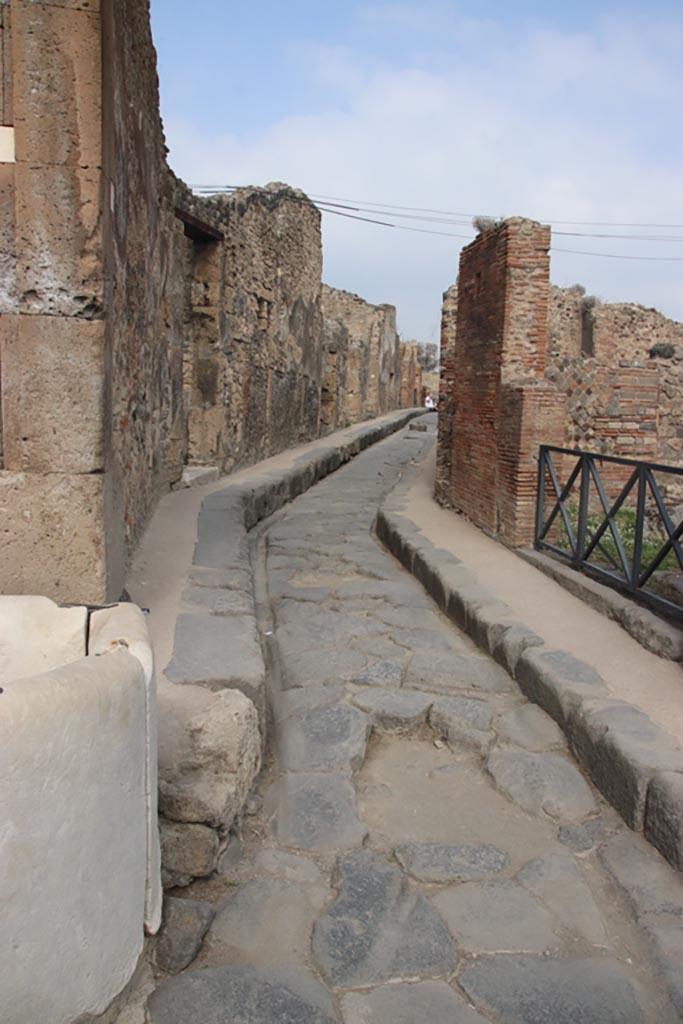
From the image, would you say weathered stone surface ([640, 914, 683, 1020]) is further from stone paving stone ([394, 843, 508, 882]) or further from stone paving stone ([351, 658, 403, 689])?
stone paving stone ([351, 658, 403, 689])

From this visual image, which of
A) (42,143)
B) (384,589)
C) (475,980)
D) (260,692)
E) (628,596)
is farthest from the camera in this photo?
(384,589)

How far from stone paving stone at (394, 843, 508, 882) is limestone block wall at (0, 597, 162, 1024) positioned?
0.87 m

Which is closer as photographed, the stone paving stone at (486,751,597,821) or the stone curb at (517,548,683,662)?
the stone paving stone at (486,751,597,821)

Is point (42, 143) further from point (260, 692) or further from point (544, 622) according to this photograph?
point (544, 622)

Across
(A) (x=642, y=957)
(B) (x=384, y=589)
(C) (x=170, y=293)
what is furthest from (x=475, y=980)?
(C) (x=170, y=293)

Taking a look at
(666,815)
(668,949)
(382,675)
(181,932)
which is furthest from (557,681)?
(181,932)

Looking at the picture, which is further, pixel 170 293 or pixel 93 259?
pixel 170 293

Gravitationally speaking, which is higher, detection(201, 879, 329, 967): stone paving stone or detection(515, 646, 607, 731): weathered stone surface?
detection(515, 646, 607, 731): weathered stone surface

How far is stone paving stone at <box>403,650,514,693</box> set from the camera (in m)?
3.93

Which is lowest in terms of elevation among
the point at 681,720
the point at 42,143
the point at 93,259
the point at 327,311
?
the point at 681,720

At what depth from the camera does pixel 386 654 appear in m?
4.29

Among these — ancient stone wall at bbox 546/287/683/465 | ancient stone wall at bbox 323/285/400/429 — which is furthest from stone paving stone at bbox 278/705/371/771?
ancient stone wall at bbox 323/285/400/429

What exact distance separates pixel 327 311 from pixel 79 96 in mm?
23059

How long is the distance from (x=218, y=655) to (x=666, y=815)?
5.38ft
